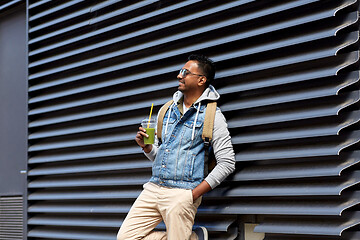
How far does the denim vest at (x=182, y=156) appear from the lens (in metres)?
3.94

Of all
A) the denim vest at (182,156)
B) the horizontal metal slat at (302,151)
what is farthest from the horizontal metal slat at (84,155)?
the horizontal metal slat at (302,151)

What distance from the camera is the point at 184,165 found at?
3.94 metres

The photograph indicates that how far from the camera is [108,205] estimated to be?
5250 mm

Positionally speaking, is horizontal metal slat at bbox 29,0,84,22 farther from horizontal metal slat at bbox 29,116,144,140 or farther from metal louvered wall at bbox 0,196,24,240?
metal louvered wall at bbox 0,196,24,240

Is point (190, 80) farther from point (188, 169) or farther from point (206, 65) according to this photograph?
point (188, 169)

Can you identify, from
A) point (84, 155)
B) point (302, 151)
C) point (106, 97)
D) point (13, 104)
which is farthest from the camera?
point (13, 104)

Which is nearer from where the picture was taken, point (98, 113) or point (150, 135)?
point (150, 135)

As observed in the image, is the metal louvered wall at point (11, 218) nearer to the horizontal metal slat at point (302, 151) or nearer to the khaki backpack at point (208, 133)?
the khaki backpack at point (208, 133)

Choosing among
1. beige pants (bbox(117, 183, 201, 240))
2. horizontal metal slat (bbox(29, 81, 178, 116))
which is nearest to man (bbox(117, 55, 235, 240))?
beige pants (bbox(117, 183, 201, 240))

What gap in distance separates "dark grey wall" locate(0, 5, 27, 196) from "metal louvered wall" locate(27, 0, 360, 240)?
1.39 ft

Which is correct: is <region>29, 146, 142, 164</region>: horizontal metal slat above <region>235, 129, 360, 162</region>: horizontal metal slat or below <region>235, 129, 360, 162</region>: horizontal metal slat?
above

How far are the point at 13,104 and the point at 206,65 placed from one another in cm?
356

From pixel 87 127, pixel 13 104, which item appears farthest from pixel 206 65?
pixel 13 104

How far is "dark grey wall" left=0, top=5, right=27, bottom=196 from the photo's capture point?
21.9 ft
